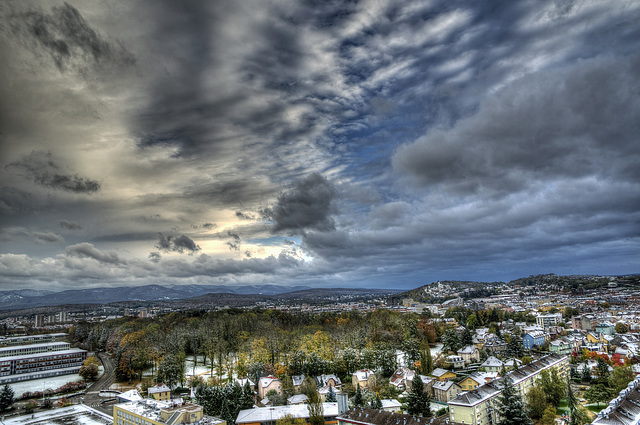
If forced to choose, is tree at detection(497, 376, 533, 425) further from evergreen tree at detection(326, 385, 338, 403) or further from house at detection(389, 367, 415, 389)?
house at detection(389, 367, 415, 389)

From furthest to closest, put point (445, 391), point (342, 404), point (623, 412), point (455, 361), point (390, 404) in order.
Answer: point (455, 361)
point (445, 391)
point (390, 404)
point (342, 404)
point (623, 412)

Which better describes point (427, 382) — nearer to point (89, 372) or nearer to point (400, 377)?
point (400, 377)

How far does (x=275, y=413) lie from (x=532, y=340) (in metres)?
57.5

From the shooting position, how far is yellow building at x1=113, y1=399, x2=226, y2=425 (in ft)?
108

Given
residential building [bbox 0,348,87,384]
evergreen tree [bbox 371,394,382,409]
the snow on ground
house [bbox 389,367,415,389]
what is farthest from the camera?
residential building [bbox 0,348,87,384]

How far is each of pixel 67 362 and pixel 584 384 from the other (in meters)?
85.8

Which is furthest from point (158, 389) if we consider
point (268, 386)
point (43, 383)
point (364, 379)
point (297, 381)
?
point (43, 383)

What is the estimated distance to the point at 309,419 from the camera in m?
36.9

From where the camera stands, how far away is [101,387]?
59156 mm

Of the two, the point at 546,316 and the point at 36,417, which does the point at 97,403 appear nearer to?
the point at 36,417

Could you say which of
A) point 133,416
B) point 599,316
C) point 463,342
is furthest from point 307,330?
point 599,316

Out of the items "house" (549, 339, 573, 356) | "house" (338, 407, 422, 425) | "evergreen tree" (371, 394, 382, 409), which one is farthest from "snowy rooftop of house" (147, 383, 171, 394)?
"house" (549, 339, 573, 356)

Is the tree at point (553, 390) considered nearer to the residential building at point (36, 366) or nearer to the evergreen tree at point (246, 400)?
the evergreen tree at point (246, 400)

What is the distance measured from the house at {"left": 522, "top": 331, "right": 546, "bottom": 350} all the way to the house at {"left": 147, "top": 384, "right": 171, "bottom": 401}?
61158 millimetres
